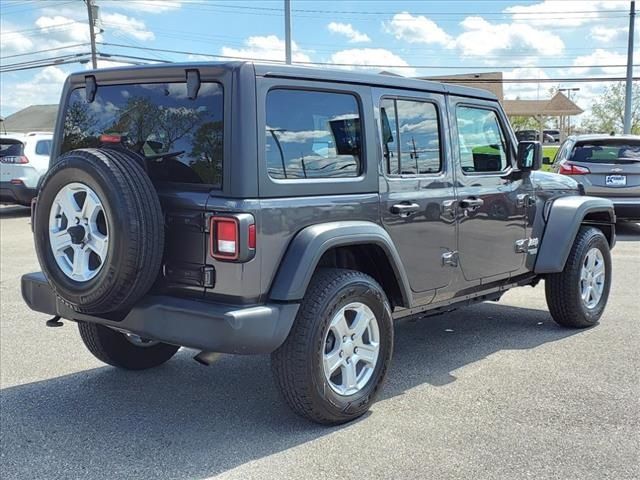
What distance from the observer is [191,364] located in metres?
5.00

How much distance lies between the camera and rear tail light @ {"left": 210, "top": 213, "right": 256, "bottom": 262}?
10.8 feet

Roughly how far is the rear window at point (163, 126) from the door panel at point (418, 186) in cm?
109

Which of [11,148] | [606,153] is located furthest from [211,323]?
[11,148]

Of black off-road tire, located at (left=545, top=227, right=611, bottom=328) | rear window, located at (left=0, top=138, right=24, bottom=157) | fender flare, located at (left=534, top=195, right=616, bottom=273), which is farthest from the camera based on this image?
rear window, located at (left=0, top=138, right=24, bottom=157)

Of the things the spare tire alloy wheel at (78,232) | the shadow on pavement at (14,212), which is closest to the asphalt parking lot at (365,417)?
the spare tire alloy wheel at (78,232)

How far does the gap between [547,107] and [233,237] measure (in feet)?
162

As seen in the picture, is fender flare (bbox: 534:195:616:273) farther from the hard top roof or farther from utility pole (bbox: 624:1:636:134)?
utility pole (bbox: 624:1:636:134)

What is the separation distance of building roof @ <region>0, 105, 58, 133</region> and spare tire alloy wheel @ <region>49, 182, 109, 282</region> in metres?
58.6

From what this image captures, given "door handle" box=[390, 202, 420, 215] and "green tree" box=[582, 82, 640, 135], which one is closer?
"door handle" box=[390, 202, 420, 215]

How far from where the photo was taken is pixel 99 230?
3426mm

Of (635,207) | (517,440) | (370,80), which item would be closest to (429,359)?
(517,440)

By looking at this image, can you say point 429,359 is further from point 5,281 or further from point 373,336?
point 5,281

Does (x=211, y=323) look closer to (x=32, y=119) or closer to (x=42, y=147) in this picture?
(x=42, y=147)

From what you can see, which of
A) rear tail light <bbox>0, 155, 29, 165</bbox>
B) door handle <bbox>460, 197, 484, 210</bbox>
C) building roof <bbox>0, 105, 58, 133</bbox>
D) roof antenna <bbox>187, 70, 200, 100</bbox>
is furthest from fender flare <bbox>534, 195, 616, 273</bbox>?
building roof <bbox>0, 105, 58, 133</bbox>
